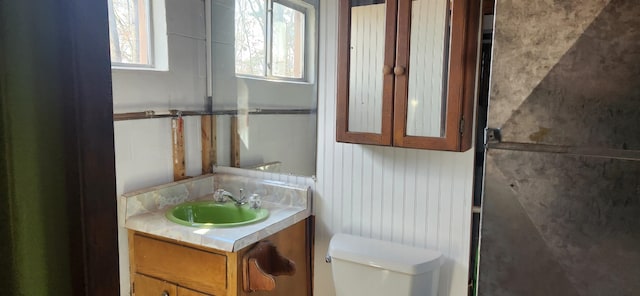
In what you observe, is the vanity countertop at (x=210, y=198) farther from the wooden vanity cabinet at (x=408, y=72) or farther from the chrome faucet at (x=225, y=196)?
the wooden vanity cabinet at (x=408, y=72)

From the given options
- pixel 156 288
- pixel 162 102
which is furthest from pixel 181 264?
pixel 162 102

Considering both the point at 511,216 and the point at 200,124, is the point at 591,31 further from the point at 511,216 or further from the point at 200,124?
the point at 200,124

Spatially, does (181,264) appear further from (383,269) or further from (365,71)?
(365,71)

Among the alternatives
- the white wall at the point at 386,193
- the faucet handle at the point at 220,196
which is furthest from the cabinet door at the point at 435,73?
the faucet handle at the point at 220,196

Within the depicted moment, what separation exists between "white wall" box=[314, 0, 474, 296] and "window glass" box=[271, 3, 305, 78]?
13 cm

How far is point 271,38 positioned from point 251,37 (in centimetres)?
12

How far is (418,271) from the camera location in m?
1.60

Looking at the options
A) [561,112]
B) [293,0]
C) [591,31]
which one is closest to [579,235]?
[561,112]

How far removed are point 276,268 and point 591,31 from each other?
1419mm

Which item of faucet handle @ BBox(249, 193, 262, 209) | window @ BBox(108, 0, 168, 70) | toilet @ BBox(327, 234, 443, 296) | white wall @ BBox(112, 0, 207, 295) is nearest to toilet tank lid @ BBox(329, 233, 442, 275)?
toilet @ BBox(327, 234, 443, 296)

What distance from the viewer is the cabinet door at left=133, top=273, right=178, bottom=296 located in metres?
1.77

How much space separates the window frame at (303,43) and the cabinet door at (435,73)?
515mm

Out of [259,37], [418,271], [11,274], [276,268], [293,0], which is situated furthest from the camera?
[259,37]

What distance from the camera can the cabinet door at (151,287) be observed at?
5.80 feet
